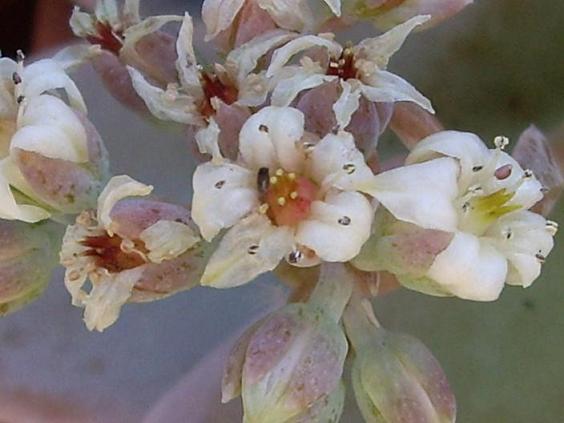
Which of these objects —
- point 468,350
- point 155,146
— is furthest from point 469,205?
point 155,146

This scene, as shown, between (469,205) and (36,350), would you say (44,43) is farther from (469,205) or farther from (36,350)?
(469,205)

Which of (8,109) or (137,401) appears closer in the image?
(8,109)

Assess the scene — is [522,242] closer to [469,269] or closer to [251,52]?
[469,269]

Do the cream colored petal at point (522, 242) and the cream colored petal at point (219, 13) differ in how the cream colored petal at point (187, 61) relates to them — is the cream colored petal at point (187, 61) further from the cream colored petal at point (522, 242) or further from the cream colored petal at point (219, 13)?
the cream colored petal at point (522, 242)

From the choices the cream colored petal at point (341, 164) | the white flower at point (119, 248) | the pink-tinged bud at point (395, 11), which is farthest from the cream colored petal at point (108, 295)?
the pink-tinged bud at point (395, 11)

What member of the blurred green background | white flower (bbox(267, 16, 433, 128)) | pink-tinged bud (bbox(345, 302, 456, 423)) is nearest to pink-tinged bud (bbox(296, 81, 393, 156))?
white flower (bbox(267, 16, 433, 128))

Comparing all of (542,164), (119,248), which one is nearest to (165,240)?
(119,248)
